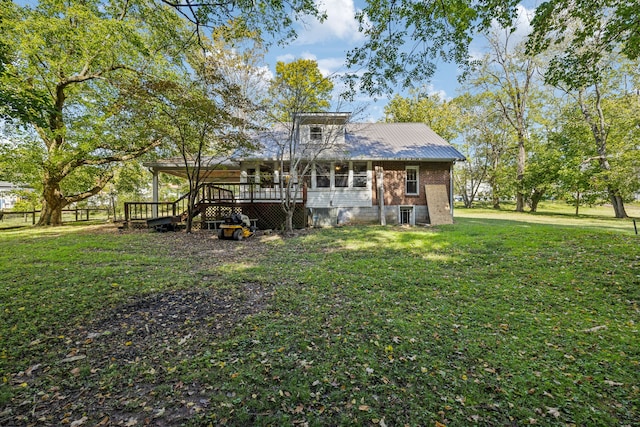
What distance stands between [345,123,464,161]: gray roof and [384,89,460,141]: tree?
517 inches

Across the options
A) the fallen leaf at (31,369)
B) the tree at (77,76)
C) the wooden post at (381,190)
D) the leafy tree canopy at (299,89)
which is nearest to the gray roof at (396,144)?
the wooden post at (381,190)

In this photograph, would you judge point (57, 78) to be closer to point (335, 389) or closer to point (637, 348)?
point (335, 389)

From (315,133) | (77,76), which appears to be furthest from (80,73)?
(315,133)

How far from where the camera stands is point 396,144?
15094mm

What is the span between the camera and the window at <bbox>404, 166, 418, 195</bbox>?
47.4ft

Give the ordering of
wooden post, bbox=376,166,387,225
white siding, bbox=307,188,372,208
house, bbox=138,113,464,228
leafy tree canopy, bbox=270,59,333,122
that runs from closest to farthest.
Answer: leafy tree canopy, bbox=270,59,333,122 < house, bbox=138,113,464,228 < wooden post, bbox=376,166,387,225 < white siding, bbox=307,188,372,208

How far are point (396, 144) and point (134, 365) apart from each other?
1476cm

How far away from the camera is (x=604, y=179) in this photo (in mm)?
17906

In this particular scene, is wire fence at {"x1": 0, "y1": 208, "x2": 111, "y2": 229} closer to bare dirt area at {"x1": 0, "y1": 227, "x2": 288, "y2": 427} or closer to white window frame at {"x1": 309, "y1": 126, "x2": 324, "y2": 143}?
white window frame at {"x1": 309, "y1": 126, "x2": 324, "y2": 143}

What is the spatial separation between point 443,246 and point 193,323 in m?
7.32

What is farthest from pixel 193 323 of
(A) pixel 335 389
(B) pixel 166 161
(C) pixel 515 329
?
(B) pixel 166 161

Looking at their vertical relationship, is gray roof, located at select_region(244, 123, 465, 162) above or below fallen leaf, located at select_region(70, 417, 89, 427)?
above

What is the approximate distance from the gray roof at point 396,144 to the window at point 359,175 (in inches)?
27.5

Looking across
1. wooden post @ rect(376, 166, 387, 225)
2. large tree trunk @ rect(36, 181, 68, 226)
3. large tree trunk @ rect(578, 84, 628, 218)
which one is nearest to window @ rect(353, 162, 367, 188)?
wooden post @ rect(376, 166, 387, 225)
